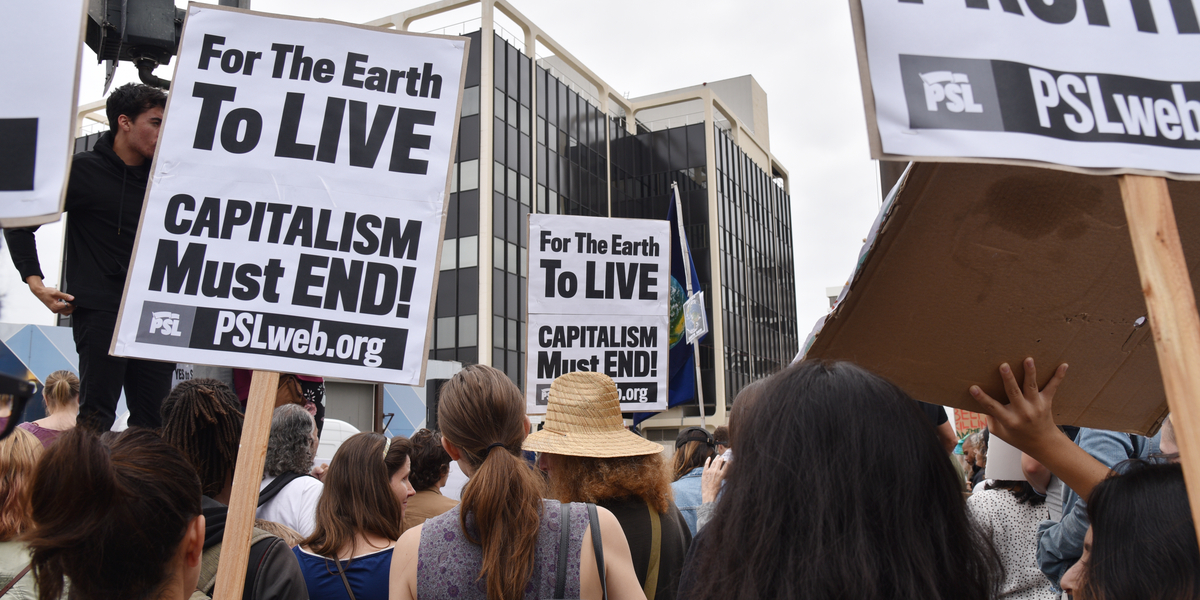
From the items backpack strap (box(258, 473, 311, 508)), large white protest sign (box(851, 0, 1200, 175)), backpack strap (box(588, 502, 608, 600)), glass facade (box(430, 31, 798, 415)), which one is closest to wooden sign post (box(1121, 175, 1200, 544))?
large white protest sign (box(851, 0, 1200, 175))

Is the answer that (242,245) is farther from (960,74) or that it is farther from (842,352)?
(960,74)

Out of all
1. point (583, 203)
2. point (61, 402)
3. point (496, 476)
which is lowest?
point (496, 476)

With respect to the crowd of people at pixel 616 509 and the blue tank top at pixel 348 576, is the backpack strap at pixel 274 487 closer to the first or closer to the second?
the crowd of people at pixel 616 509

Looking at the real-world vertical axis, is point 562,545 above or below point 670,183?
below

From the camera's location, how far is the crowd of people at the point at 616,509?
133 centimetres

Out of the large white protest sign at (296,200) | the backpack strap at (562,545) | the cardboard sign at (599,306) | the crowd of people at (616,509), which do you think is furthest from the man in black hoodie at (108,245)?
the cardboard sign at (599,306)

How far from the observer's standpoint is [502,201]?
3012cm

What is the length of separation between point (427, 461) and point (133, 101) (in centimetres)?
204

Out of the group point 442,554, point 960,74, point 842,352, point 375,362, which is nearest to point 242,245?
point 375,362

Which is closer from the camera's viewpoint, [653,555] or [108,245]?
[653,555]

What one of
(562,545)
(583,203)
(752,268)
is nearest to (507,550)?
(562,545)

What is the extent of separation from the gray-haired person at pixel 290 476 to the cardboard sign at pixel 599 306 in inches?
109

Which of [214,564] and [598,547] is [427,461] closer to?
[214,564]

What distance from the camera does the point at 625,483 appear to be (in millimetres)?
2850
